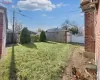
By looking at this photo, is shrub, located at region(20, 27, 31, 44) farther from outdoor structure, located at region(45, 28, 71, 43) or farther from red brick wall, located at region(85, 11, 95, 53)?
red brick wall, located at region(85, 11, 95, 53)

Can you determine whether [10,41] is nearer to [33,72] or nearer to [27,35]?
[27,35]

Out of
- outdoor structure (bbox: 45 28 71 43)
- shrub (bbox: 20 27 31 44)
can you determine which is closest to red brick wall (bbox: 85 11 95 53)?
shrub (bbox: 20 27 31 44)

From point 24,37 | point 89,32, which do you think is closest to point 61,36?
point 24,37

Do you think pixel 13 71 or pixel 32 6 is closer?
pixel 13 71

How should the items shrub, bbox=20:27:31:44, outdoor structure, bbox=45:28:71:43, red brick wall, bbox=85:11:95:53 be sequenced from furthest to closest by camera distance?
outdoor structure, bbox=45:28:71:43 < shrub, bbox=20:27:31:44 < red brick wall, bbox=85:11:95:53

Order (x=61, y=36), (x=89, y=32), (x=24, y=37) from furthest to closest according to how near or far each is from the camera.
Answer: (x=61, y=36)
(x=24, y=37)
(x=89, y=32)

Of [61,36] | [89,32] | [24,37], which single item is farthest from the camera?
[61,36]

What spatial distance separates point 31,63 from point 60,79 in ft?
8.46

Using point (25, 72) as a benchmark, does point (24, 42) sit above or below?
above

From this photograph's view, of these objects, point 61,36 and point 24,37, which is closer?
point 24,37

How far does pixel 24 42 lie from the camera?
731 inches

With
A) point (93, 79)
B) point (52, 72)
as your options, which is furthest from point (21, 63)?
point (93, 79)

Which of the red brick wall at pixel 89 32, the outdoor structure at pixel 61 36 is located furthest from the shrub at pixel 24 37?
the red brick wall at pixel 89 32

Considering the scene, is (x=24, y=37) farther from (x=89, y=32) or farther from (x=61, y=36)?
(x=89, y=32)
